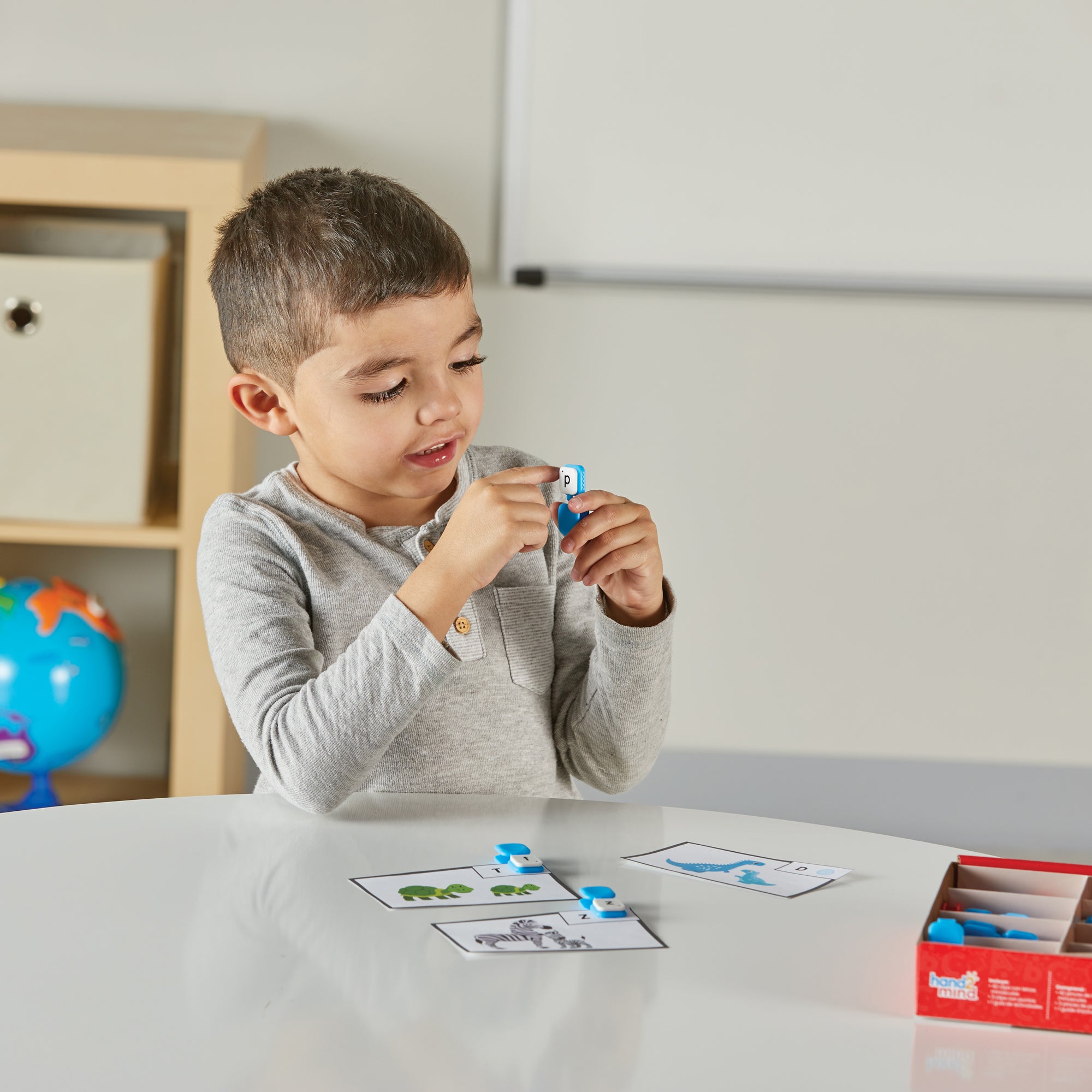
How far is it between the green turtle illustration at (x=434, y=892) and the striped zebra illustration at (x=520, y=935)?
5 centimetres

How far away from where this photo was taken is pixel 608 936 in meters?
0.59

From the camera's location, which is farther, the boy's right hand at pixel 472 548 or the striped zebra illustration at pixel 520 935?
the boy's right hand at pixel 472 548

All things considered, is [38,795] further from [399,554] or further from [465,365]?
[465,365]

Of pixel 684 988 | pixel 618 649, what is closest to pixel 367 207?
pixel 618 649

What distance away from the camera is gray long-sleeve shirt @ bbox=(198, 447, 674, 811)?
0.81m

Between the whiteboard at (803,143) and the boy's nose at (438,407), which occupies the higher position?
the whiteboard at (803,143)

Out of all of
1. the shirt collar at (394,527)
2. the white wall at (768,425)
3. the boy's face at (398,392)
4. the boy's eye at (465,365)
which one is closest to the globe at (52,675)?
the white wall at (768,425)

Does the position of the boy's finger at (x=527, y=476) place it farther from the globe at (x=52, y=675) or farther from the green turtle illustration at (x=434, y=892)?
the globe at (x=52, y=675)

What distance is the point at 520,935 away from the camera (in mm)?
589

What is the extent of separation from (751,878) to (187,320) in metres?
1.14

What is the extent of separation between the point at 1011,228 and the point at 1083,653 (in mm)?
647

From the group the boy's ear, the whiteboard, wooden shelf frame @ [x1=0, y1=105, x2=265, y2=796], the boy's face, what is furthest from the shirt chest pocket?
the whiteboard

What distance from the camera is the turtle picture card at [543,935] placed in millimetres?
575

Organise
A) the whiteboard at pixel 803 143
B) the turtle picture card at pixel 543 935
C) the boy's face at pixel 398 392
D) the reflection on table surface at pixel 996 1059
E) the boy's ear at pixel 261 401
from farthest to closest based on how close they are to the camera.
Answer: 1. the whiteboard at pixel 803 143
2. the boy's ear at pixel 261 401
3. the boy's face at pixel 398 392
4. the turtle picture card at pixel 543 935
5. the reflection on table surface at pixel 996 1059
